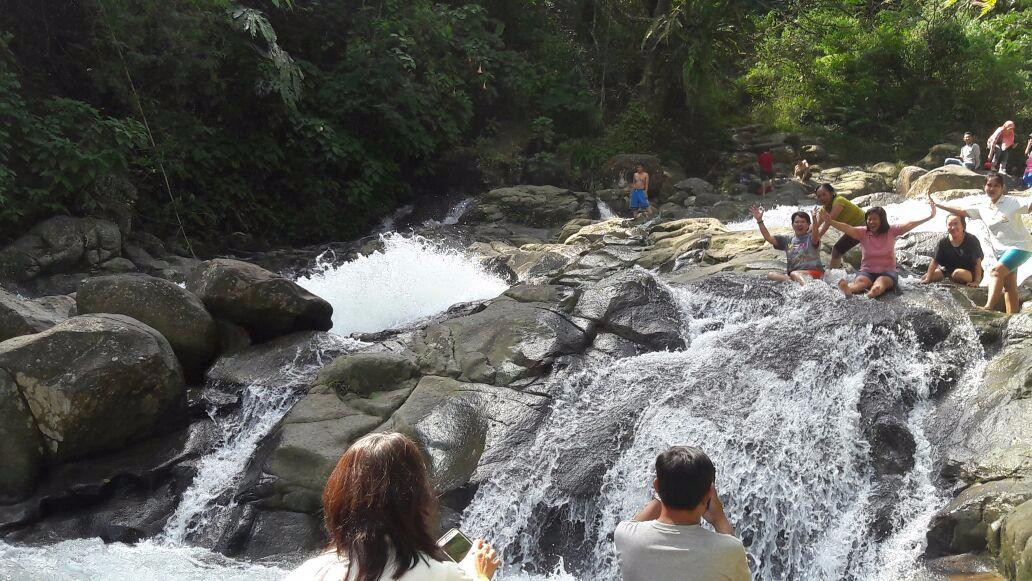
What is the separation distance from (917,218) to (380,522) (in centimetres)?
1132

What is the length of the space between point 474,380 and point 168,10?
9.45 meters

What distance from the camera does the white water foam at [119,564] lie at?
5965 mm

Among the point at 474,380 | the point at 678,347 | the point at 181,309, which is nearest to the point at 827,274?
the point at 678,347

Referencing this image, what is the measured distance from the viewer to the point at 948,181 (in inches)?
609

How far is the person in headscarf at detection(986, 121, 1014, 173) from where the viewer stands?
689 inches

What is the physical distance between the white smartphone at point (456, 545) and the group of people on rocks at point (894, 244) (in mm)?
7088

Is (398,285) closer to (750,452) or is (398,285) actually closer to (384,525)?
(750,452)

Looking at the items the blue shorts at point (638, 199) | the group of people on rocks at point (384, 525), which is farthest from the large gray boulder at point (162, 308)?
the blue shorts at point (638, 199)

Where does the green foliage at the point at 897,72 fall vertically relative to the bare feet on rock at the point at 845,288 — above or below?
above

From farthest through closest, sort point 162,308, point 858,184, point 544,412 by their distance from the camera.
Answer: point 858,184 → point 162,308 → point 544,412

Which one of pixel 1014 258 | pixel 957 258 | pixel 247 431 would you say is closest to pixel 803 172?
pixel 957 258

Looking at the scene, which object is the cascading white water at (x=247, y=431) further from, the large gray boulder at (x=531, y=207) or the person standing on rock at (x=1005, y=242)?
the person standing on rock at (x=1005, y=242)

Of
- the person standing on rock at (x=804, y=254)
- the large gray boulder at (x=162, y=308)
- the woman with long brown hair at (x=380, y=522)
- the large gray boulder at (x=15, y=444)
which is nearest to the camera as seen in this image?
the woman with long brown hair at (x=380, y=522)

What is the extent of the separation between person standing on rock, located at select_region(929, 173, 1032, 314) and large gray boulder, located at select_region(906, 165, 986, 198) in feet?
26.5
